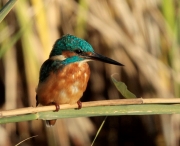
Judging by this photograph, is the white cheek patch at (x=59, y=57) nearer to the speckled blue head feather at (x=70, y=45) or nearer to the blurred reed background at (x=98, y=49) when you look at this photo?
the speckled blue head feather at (x=70, y=45)

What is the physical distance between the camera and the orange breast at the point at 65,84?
2037 millimetres

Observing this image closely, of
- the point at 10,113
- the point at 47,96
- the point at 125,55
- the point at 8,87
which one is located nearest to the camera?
the point at 10,113

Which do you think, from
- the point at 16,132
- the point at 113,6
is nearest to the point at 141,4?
the point at 113,6

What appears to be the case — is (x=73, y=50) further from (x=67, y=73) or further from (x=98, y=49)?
(x=98, y=49)

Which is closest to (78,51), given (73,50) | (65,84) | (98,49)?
(73,50)

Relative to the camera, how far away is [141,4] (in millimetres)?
3258

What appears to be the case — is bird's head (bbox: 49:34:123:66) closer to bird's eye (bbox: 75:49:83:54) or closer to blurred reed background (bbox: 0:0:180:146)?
bird's eye (bbox: 75:49:83:54)

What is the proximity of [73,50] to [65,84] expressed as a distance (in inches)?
6.6

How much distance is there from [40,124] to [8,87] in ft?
1.39

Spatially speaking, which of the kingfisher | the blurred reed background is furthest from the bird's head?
the blurred reed background

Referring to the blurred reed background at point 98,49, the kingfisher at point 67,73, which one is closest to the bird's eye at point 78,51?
the kingfisher at point 67,73

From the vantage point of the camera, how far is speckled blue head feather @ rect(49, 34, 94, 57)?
204 cm

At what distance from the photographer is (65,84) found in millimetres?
2066

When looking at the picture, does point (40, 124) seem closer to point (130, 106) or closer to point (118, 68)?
point (118, 68)
